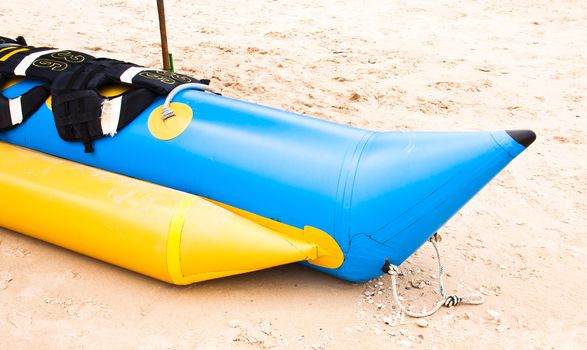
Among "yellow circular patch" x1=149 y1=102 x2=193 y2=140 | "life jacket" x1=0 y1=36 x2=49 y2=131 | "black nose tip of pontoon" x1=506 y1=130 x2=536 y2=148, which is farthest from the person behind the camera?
"life jacket" x1=0 y1=36 x2=49 y2=131

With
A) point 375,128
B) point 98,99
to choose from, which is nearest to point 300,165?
point 98,99

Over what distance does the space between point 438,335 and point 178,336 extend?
0.89m

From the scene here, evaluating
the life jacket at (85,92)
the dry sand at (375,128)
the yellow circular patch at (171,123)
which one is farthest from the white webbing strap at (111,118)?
the dry sand at (375,128)

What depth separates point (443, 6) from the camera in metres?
5.98

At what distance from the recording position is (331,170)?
84.5 inches

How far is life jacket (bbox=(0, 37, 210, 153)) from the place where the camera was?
248 cm

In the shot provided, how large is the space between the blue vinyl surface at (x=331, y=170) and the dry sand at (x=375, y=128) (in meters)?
0.30

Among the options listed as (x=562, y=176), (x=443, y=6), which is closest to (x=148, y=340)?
(x=562, y=176)

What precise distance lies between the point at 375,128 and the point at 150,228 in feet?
6.06

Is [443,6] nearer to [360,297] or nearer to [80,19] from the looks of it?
[80,19]

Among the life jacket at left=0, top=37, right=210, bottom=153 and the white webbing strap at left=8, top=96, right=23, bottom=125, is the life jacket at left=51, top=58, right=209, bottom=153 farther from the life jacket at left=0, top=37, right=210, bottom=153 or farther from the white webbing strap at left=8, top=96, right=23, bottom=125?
the white webbing strap at left=8, top=96, right=23, bottom=125

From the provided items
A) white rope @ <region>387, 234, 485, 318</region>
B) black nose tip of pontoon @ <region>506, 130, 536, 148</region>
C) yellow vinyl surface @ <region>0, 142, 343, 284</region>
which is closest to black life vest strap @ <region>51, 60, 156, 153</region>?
yellow vinyl surface @ <region>0, 142, 343, 284</region>

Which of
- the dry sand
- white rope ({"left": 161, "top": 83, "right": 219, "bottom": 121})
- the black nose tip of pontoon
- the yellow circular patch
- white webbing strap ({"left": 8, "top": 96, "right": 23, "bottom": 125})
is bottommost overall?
the dry sand

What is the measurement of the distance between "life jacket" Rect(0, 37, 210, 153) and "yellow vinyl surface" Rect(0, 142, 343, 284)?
189mm
